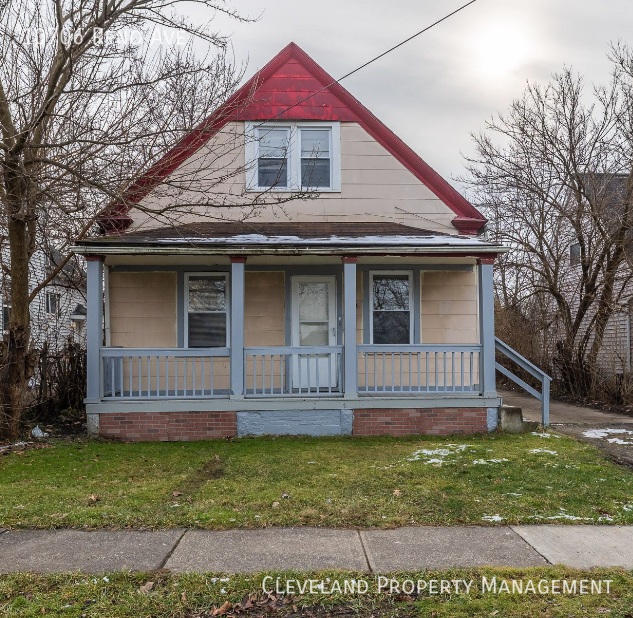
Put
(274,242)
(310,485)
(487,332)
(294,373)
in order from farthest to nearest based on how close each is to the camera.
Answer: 1. (294,373)
2. (487,332)
3. (274,242)
4. (310,485)

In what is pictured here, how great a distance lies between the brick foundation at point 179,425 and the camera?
31.2 feet

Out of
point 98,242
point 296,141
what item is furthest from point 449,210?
point 98,242

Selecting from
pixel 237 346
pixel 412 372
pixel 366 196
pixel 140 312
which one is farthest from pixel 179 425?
pixel 366 196

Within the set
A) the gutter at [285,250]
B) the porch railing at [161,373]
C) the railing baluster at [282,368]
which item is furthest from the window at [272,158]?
the porch railing at [161,373]

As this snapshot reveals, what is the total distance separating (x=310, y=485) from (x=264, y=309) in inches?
201

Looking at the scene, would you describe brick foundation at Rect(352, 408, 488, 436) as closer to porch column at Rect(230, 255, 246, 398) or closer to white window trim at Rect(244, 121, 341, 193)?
porch column at Rect(230, 255, 246, 398)

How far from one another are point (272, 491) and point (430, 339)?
5.83 m

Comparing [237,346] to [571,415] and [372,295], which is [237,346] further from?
[571,415]

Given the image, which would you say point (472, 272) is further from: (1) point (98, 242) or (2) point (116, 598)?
(2) point (116, 598)

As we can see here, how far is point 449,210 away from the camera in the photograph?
11.4 m

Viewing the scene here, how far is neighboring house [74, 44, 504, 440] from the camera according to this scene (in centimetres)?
972

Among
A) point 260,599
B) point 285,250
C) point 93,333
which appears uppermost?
point 285,250

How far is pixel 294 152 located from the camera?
37.6 feet

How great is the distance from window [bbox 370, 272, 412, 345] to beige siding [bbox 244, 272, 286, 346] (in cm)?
175
